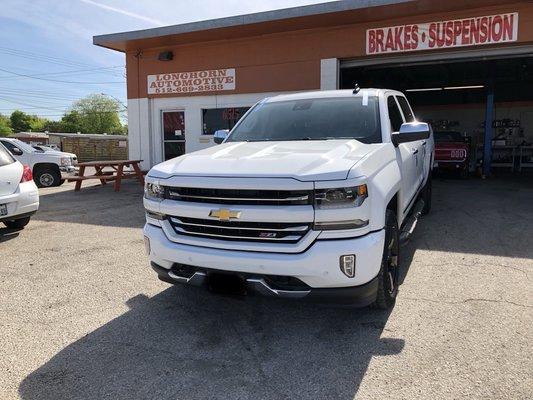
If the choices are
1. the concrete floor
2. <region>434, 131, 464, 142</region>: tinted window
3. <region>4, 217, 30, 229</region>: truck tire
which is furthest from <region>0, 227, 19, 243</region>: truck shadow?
<region>434, 131, 464, 142</region>: tinted window

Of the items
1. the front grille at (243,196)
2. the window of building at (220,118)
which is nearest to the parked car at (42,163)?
the window of building at (220,118)

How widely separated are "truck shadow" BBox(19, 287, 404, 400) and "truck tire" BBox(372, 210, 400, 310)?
0.59 ft

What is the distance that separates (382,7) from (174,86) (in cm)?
693

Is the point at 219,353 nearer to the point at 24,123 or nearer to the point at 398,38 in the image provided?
the point at 398,38

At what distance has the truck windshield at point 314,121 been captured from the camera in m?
4.49

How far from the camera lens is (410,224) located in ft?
17.5

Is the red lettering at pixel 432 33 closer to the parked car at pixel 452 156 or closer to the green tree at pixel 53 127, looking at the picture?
the parked car at pixel 452 156

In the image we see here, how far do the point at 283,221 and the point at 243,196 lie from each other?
0.36 meters

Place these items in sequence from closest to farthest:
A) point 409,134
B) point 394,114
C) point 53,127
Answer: point 409,134 → point 394,114 → point 53,127

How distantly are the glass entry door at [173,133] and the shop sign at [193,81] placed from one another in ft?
2.54

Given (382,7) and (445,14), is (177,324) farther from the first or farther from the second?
(445,14)

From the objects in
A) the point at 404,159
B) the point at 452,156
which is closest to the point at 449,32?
the point at 452,156

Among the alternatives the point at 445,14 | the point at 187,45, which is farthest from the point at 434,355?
the point at 187,45

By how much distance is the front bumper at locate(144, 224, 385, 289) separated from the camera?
314 cm
